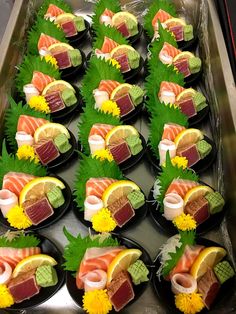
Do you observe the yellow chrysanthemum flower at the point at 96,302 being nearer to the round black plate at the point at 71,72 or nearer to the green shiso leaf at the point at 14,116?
the green shiso leaf at the point at 14,116

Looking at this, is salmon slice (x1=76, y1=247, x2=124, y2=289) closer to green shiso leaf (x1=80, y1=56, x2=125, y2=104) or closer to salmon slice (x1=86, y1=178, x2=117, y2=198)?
salmon slice (x1=86, y1=178, x2=117, y2=198)

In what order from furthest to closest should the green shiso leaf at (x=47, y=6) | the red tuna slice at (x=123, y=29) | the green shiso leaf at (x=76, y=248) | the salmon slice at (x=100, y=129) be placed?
the green shiso leaf at (x=47, y=6) < the red tuna slice at (x=123, y=29) < the salmon slice at (x=100, y=129) < the green shiso leaf at (x=76, y=248)

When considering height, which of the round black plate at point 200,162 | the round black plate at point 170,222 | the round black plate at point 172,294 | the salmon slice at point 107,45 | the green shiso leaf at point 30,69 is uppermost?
the green shiso leaf at point 30,69

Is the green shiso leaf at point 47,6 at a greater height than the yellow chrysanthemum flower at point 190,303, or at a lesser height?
greater

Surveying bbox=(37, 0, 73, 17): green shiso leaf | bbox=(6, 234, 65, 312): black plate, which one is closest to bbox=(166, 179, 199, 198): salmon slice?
bbox=(6, 234, 65, 312): black plate

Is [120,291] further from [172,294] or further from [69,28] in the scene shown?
[69,28]

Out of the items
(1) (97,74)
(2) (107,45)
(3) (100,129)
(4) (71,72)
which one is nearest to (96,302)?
(3) (100,129)

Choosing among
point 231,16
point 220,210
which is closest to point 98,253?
point 220,210

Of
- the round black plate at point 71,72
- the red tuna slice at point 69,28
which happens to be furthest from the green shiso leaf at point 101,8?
the round black plate at point 71,72
